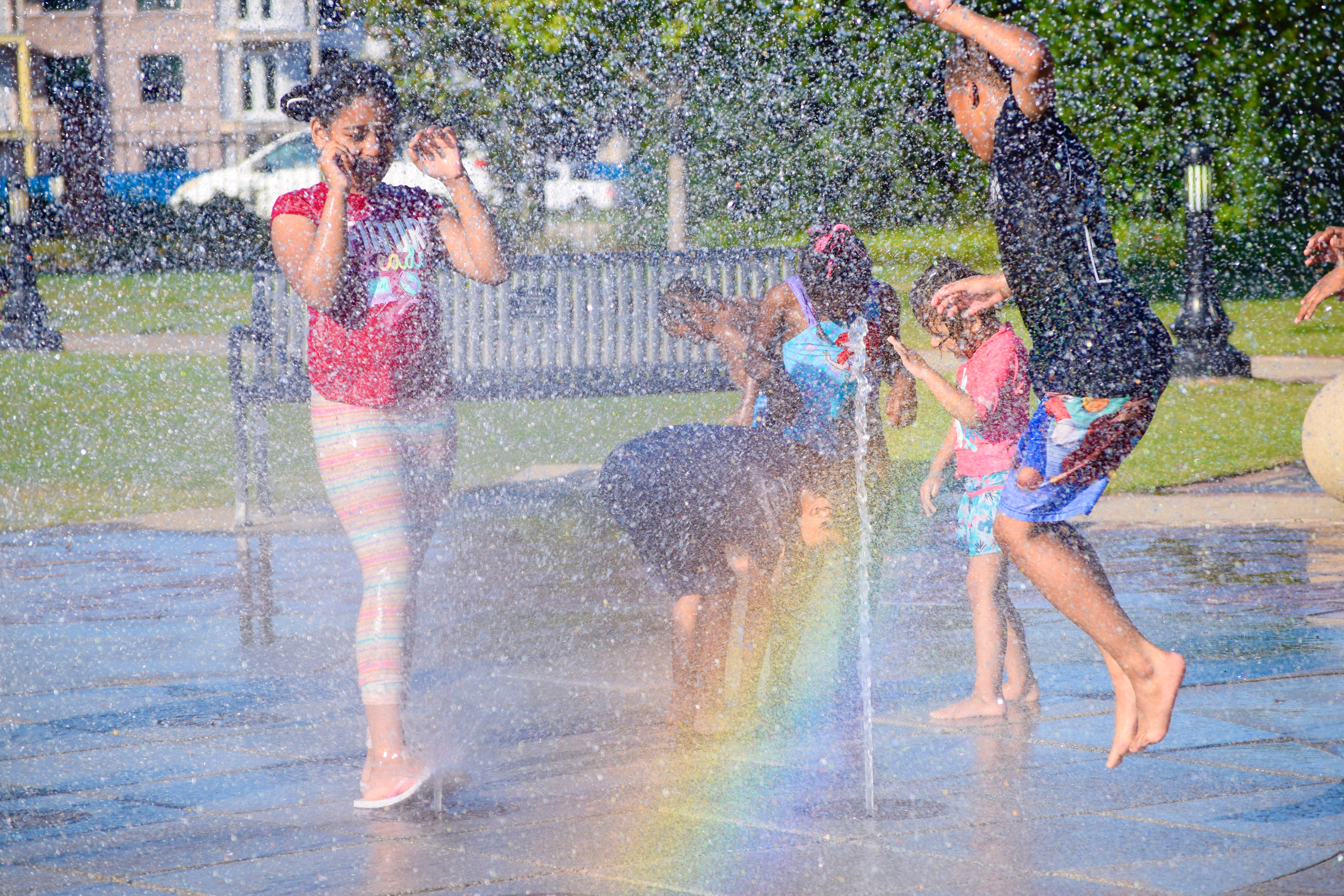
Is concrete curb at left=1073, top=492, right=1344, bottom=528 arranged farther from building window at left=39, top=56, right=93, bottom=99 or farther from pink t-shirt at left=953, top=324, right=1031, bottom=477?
building window at left=39, top=56, right=93, bottom=99

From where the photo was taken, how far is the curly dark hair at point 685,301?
5.70 m

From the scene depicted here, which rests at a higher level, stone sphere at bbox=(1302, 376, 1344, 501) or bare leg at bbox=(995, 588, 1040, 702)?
stone sphere at bbox=(1302, 376, 1344, 501)

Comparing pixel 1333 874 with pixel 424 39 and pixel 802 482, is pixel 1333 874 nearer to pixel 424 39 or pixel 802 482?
pixel 802 482

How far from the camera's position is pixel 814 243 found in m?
5.35

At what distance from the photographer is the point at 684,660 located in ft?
15.9

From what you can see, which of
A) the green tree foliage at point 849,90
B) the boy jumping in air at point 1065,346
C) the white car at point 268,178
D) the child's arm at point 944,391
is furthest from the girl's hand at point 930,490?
the white car at point 268,178

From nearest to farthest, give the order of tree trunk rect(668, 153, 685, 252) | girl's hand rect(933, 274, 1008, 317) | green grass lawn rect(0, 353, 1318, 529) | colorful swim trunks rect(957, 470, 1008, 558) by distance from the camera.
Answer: girl's hand rect(933, 274, 1008, 317), colorful swim trunks rect(957, 470, 1008, 558), green grass lawn rect(0, 353, 1318, 529), tree trunk rect(668, 153, 685, 252)

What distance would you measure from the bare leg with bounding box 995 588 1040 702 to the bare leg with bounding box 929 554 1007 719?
3 cm

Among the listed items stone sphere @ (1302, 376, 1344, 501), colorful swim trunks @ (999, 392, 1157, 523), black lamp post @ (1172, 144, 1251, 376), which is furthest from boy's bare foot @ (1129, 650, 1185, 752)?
black lamp post @ (1172, 144, 1251, 376)

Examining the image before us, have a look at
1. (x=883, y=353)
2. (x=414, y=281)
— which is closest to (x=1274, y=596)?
(x=883, y=353)

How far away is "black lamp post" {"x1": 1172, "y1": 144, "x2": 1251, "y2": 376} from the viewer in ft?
48.5

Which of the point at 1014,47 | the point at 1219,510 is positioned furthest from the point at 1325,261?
the point at 1014,47

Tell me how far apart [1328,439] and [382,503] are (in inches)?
204

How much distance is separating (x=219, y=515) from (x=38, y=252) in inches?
855
